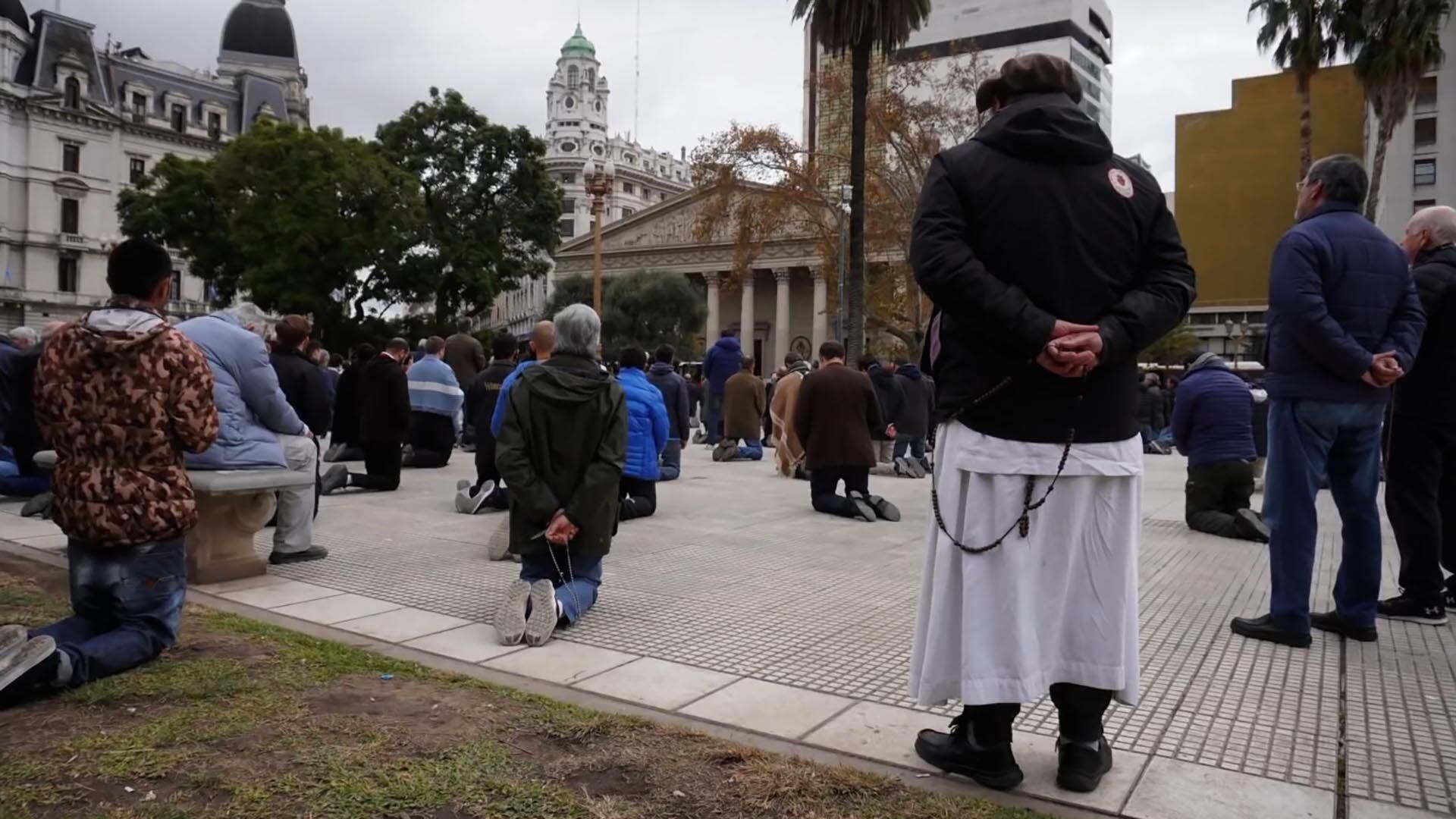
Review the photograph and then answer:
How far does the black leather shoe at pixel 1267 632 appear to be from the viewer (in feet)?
15.1

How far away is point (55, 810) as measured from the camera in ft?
8.60

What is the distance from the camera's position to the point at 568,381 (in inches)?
195

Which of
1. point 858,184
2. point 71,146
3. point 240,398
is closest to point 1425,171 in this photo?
point 858,184

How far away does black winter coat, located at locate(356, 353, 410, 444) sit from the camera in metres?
10.0

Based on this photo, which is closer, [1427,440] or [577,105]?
[1427,440]

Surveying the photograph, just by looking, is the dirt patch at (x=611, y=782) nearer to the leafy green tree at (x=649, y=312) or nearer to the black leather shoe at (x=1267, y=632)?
the black leather shoe at (x=1267, y=632)

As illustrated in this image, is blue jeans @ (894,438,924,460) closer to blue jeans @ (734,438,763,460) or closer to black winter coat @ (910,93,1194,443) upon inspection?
blue jeans @ (734,438,763,460)

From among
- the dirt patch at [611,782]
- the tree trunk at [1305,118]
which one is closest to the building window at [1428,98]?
the tree trunk at [1305,118]

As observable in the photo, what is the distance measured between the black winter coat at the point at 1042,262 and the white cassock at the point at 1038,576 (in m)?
0.09

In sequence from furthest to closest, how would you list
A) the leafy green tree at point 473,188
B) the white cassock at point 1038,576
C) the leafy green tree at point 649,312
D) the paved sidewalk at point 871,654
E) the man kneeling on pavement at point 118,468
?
the leafy green tree at point 649,312 → the leafy green tree at point 473,188 → the man kneeling on pavement at point 118,468 → the paved sidewalk at point 871,654 → the white cassock at point 1038,576

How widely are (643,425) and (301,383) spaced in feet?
10.5

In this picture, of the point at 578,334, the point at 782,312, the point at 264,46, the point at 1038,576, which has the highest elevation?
the point at 264,46

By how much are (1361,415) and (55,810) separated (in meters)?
5.27

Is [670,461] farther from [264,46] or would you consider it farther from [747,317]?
[264,46]
